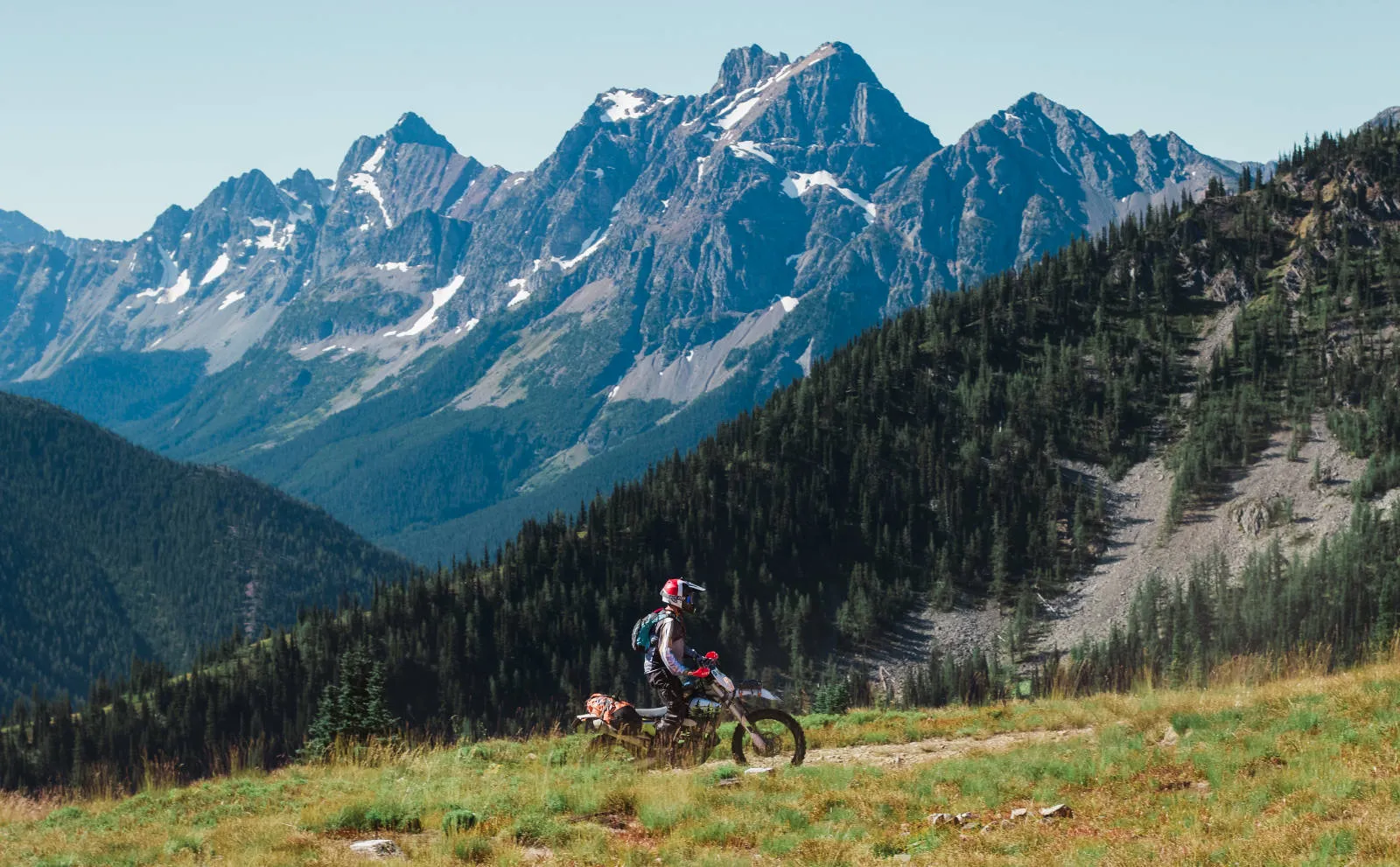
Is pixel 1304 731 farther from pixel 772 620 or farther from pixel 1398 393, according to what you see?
pixel 1398 393

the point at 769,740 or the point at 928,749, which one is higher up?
the point at 769,740

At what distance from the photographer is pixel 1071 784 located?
19.5 meters

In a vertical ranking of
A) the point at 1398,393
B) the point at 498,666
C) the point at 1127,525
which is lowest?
the point at 498,666

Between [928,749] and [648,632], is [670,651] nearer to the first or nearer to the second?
[648,632]

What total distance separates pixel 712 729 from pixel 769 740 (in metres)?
1.29

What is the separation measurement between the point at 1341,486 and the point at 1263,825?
189 meters

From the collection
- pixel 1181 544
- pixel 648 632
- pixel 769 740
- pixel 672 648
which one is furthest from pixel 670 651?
pixel 1181 544

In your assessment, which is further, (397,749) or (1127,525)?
(1127,525)

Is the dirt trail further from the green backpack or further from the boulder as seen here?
the boulder

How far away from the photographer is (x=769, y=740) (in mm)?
24328

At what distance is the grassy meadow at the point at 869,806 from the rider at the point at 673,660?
1.37 metres

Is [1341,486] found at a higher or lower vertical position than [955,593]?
higher

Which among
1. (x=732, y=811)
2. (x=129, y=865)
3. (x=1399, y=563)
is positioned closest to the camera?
(x=129, y=865)

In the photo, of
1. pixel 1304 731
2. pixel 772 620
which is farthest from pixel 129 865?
pixel 772 620
